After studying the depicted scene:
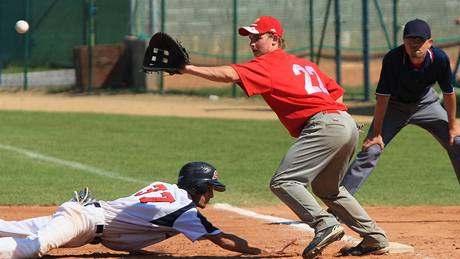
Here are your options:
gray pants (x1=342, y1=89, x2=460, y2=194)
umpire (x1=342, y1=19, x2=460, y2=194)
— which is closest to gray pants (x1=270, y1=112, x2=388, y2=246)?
umpire (x1=342, y1=19, x2=460, y2=194)

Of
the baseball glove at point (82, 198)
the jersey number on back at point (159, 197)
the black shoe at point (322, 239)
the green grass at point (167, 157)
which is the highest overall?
the jersey number on back at point (159, 197)

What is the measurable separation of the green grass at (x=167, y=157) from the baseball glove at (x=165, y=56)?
14.7ft

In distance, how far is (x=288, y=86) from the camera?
6.86 metres

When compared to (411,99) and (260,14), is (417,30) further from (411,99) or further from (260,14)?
(260,14)

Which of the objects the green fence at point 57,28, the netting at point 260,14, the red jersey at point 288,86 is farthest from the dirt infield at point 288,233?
the green fence at point 57,28

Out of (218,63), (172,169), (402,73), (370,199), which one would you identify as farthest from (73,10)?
(402,73)

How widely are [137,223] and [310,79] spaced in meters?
1.56

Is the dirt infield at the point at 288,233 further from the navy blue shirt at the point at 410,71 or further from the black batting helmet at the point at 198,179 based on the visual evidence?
the navy blue shirt at the point at 410,71

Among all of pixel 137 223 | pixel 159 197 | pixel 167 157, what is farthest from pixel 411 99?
pixel 167 157

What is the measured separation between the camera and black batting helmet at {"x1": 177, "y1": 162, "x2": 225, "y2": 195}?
7238 millimetres

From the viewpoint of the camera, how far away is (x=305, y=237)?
8.46 meters

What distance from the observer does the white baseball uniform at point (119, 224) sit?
6918 millimetres

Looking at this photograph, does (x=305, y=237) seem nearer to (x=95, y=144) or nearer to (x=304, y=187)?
(x=304, y=187)

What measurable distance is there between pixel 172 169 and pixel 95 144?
2.77 metres
